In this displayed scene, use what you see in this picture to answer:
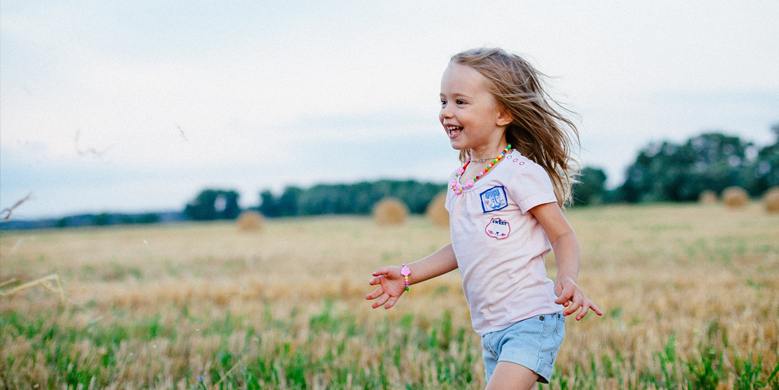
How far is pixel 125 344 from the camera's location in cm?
340

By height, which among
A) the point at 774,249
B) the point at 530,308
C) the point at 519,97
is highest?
the point at 519,97

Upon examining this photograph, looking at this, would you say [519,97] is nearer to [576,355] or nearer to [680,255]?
[576,355]

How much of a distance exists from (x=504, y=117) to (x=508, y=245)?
1.74 ft

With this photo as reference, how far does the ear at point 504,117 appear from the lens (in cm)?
224

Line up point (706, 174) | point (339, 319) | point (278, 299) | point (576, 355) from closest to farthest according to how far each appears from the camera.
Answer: point (576, 355), point (339, 319), point (278, 299), point (706, 174)

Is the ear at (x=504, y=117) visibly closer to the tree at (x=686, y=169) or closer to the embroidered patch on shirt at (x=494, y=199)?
the embroidered patch on shirt at (x=494, y=199)

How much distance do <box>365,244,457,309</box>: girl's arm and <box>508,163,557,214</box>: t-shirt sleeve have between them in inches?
16.3

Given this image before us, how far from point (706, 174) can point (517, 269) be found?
53322 millimetres

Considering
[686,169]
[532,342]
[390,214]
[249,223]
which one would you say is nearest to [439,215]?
[390,214]

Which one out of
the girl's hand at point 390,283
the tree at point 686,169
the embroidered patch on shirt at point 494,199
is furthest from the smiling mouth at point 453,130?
the tree at point 686,169

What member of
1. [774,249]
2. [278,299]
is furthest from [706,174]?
[278,299]

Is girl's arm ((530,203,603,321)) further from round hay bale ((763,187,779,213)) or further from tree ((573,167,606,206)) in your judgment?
tree ((573,167,606,206))

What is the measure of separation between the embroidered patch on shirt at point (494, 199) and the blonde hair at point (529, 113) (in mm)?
318

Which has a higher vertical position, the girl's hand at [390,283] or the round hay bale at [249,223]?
the girl's hand at [390,283]
